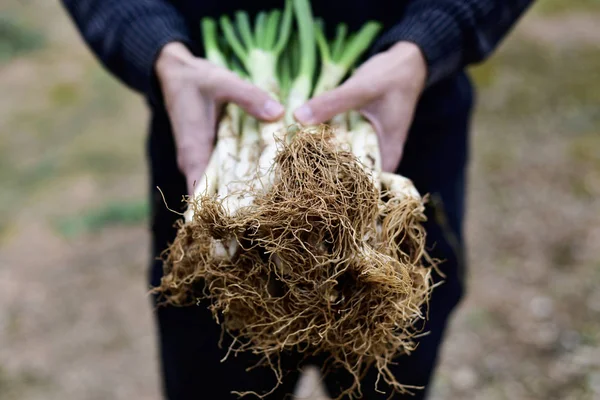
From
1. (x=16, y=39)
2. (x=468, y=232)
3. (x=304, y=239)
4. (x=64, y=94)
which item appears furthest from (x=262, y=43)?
(x=16, y=39)

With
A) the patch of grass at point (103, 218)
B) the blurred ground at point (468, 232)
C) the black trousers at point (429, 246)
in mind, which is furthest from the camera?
the patch of grass at point (103, 218)

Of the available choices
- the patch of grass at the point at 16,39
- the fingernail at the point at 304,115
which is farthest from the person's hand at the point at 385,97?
the patch of grass at the point at 16,39

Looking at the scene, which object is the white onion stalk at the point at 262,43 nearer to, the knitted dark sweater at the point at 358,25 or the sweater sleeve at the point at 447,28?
the knitted dark sweater at the point at 358,25

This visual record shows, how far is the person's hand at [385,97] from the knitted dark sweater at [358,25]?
3 centimetres

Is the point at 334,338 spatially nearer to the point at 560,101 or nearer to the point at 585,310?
the point at 585,310

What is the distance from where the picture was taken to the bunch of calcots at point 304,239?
89 cm

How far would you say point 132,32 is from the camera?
3.39ft

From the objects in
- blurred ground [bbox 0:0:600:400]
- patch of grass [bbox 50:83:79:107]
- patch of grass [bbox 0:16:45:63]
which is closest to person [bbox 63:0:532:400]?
blurred ground [bbox 0:0:600:400]

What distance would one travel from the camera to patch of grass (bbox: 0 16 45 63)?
4461 mm

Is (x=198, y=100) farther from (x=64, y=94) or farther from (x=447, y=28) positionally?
(x=64, y=94)

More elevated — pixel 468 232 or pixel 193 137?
pixel 193 137

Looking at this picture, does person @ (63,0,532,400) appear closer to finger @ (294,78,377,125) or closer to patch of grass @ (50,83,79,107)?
finger @ (294,78,377,125)

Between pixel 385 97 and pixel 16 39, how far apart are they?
14.1 feet

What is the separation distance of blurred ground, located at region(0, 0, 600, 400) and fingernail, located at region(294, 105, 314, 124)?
1.32m
